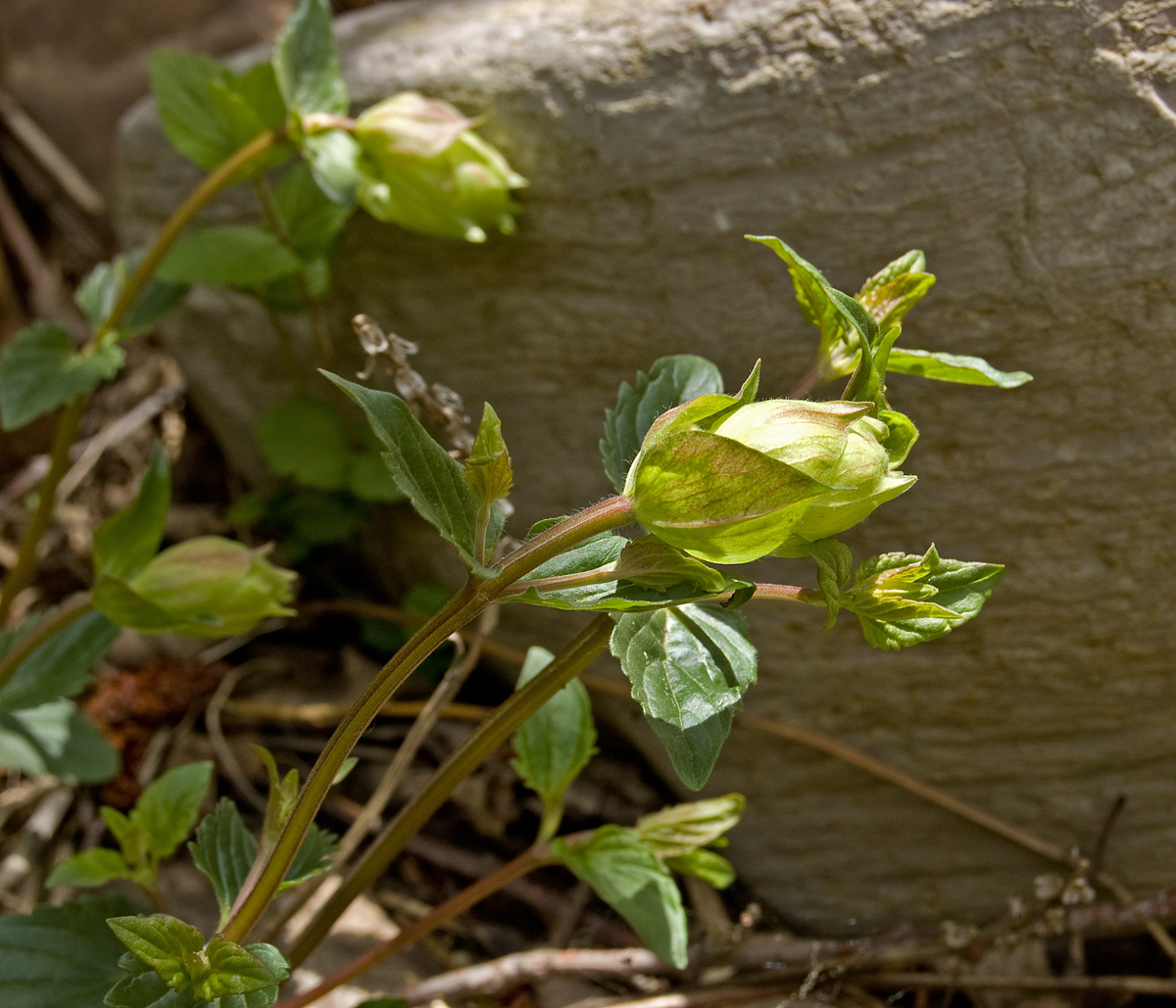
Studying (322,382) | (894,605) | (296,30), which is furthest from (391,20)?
(894,605)

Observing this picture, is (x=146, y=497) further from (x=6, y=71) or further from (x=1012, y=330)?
(x=6, y=71)

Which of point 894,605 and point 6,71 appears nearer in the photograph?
point 894,605

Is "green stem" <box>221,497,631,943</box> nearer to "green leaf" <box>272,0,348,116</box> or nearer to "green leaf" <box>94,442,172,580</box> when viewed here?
"green leaf" <box>94,442,172,580</box>

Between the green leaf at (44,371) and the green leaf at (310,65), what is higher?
the green leaf at (310,65)

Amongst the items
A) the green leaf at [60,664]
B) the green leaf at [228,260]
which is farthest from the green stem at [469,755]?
the green leaf at [228,260]

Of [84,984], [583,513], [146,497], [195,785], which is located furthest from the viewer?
[146,497]

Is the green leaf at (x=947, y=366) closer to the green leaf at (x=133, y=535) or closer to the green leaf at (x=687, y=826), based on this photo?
the green leaf at (x=687, y=826)

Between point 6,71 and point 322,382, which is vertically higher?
point 6,71
